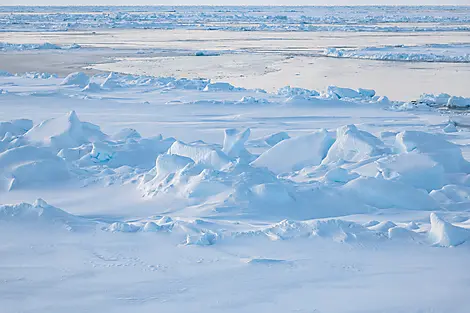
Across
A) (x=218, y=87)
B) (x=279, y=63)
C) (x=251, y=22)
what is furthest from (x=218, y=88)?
(x=251, y=22)

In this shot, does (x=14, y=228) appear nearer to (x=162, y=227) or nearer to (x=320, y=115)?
(x=162, y=227)

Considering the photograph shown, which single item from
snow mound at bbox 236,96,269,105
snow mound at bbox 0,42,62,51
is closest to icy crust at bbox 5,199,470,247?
snow mound at bbox 236,96,269,105

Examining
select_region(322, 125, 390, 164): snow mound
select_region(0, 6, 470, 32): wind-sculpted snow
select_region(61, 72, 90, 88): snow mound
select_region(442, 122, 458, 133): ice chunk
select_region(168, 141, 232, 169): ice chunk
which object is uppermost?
select_region(168, 141, 232, 169): ice chunk

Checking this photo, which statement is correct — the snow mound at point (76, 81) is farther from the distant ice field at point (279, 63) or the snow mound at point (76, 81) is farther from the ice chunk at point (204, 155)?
the ice chunk at point (204, 155)

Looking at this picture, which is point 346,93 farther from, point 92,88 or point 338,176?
point 338,176

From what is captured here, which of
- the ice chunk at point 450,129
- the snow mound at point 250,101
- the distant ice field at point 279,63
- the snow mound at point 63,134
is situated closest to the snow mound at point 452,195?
the ice chunk at point 450,129

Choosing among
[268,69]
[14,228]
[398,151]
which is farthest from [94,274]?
[268,69]

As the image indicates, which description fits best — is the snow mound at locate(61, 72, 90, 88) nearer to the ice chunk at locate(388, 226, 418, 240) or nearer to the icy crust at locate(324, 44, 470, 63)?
the ice chunk at locate(388, 226, 418, 240)
